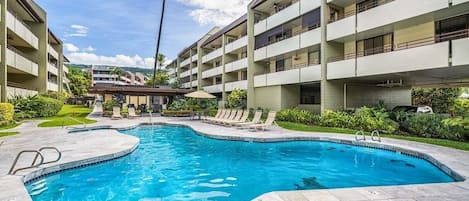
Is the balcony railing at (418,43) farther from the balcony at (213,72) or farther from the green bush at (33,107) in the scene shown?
the green bush at (33,107)

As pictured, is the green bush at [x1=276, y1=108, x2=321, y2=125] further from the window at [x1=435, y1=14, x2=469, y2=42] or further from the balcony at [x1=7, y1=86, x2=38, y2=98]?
the balcony at [x1=7, y1=86, x2=38, y2=98]

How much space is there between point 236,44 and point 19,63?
67.6 ft

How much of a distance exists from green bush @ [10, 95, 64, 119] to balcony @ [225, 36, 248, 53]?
19.5 metres

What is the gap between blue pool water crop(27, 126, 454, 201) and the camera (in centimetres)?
616

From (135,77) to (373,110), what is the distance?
13514 centimetres

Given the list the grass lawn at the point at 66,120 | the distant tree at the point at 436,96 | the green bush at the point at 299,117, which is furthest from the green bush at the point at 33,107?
the distant tree at the point at 436,96

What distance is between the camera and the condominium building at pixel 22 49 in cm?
1816

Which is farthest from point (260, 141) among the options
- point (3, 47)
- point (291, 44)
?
point (3, 47)

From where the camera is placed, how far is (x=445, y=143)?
421 inches

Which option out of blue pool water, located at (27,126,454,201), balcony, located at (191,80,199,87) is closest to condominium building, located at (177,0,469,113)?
blue pool water, located at (27,126,454,201)

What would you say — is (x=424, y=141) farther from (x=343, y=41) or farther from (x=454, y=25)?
(x=343, y=41)

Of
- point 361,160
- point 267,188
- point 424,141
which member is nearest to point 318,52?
point 424,141

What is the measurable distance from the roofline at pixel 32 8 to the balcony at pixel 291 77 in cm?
2140

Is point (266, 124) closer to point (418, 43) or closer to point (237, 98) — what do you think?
point (418, 43)
